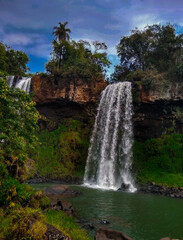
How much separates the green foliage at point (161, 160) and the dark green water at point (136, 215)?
7652mm

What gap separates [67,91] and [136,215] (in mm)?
23696

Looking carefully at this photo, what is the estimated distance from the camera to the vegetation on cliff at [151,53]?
95.9ft

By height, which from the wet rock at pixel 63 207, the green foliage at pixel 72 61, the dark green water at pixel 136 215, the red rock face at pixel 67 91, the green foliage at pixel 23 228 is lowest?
the dark green water at pixel 136 215

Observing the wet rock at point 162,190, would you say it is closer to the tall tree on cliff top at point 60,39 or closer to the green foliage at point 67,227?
the green foliage at point 67,227

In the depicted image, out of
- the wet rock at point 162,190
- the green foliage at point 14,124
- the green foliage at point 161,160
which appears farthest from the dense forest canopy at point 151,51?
the green foliage at point 14,124

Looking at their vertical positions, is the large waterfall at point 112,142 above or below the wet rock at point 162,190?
above

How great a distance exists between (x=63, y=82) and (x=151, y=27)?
18822mm

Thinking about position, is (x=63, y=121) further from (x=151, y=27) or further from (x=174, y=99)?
(x=151, y=27)

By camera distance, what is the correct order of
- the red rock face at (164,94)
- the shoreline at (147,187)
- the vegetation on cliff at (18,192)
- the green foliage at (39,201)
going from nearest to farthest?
the vegetation on cliff at (18,192)
the green foliage at (39,201)
the shoreline at (147,187)
the red rock face at (164,94)

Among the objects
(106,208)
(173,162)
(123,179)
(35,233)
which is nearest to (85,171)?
(123,179)

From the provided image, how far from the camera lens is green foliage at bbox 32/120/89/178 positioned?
26941 millimetres

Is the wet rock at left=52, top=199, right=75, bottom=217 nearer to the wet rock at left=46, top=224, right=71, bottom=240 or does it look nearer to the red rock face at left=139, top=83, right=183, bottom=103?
the wet rock at left=46, top=224, right=71, bottom=240

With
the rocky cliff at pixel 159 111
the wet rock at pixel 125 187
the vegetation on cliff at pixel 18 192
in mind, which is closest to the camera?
the vegetation on cliff at pixel 18 192

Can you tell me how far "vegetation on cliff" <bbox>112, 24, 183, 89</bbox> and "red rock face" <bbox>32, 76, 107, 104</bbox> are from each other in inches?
214
